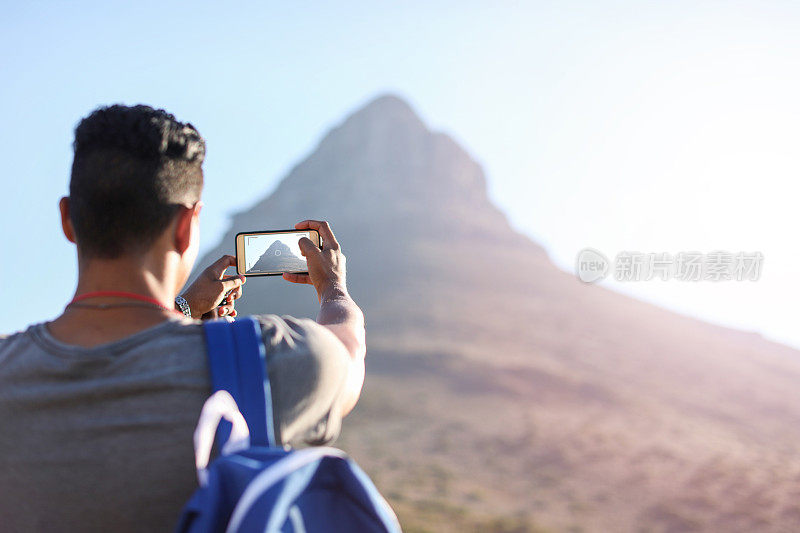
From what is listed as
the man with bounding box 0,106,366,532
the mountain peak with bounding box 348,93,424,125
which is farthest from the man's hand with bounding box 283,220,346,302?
the mountain peak with bounding box 348,93,424,125

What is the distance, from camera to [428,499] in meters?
29.3

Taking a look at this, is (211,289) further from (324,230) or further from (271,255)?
(324,230)

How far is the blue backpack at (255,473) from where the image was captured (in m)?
1.21

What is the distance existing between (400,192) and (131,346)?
83.3m

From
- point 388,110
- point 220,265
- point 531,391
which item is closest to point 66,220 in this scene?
point 220,265

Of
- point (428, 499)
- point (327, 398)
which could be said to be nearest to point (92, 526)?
point (327, 398)

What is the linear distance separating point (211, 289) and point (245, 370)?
0.94 metres

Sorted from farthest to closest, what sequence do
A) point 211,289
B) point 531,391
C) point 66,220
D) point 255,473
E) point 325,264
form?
1. point 531,391
2. point 211,289
3. point 325,264
4. point 66,220
5. point 255,473

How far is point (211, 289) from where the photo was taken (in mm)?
2305

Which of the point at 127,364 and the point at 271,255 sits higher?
the point at 271,255

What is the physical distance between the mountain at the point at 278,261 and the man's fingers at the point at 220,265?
9cm

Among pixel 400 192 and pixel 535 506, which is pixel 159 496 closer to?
pixel 535 506

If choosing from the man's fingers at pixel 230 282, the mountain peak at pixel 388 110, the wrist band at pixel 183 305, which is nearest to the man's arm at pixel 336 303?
the man's fingers at pixel 230 282

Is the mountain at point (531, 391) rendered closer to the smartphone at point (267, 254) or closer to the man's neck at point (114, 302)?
the smartphone at point (267, 254)
